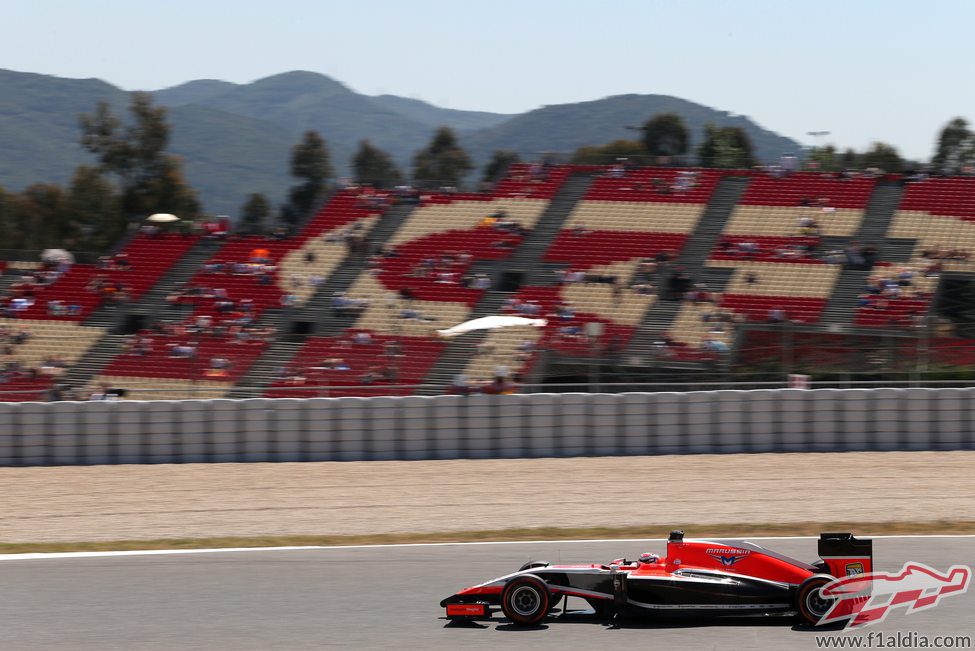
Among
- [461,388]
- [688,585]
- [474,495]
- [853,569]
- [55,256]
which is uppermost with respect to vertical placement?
[55,256]

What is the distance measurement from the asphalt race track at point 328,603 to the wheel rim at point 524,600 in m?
0.13

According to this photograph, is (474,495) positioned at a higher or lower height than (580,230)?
lower

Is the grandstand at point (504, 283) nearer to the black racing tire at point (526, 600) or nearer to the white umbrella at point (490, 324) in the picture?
the white umbrella at point (490, 324)

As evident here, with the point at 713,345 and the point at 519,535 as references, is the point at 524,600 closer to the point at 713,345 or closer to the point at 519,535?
the point at 519,535

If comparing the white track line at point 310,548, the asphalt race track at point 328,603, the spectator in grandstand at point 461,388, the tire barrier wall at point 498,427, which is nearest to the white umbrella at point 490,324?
the spectator in grandstand at point 461,388

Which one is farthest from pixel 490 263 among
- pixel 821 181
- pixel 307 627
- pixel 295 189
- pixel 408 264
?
pixel 295 189

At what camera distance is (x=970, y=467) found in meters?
14.4

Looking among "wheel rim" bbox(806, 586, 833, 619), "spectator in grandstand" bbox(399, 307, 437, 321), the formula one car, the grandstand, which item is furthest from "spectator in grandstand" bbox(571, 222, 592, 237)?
"wheel rim" bbox(806, 586, 833, 619)

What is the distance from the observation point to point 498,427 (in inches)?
623

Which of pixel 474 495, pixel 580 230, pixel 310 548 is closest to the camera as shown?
pixel 310 548

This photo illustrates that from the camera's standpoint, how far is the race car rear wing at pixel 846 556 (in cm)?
689

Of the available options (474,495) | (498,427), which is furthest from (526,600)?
(498,427)

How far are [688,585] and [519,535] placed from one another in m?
3.83

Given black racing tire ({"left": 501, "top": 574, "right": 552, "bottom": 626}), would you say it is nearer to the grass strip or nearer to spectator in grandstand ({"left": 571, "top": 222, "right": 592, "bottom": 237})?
the grass strip
